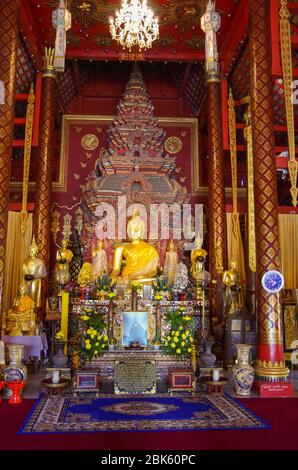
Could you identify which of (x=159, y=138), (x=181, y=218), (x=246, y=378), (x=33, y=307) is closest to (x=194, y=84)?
(x=159, y=138)

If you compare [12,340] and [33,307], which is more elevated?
[33,307]

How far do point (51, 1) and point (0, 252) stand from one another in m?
4.53

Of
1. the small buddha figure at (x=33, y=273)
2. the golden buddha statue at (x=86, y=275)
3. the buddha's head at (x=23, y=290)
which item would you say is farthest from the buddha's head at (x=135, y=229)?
the buddha's head at (x=23, y=290)

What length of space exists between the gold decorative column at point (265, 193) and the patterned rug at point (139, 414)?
0.77m

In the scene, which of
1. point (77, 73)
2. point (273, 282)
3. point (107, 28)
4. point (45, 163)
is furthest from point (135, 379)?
point (77, 73)

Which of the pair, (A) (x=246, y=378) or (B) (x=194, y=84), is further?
(B) (x=194, y=84)

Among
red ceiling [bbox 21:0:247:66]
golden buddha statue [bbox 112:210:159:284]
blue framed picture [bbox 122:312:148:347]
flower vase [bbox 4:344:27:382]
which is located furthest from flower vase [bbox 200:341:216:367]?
red ceiling [bbox 21:0:247:66]

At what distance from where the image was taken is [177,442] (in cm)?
305

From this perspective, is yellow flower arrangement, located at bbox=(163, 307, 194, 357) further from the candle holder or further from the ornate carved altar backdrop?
the ornate carved altar backdrop

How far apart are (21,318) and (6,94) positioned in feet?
9.90

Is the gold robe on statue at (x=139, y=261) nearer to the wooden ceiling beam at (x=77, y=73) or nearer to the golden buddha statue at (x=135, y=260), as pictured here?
the golden buddha statue at (x=135, y=260)

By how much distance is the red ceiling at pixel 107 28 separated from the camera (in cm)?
721
